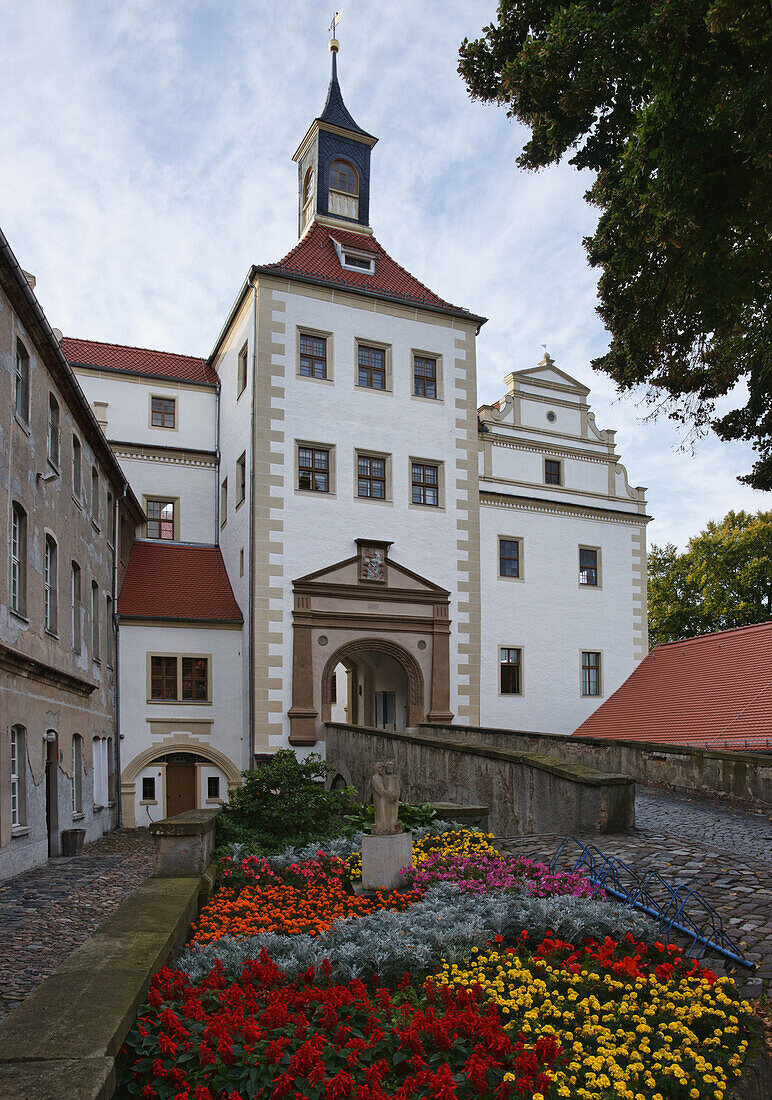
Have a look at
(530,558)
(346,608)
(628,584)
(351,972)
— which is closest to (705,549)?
(628,584)

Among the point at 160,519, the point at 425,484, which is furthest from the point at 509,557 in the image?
the point at 160,519

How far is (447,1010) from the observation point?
466 cm

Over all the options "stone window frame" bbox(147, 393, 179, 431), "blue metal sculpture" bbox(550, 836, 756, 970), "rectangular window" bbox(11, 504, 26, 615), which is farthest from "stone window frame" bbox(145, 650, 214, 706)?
"blue metal sculpture" bbox(550, 836, 756, 970)

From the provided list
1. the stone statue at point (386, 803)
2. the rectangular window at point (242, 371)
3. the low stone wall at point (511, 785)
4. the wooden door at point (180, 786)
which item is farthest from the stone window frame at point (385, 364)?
the stone statue at point (386, 803)

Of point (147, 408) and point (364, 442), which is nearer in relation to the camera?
point (364, 442)

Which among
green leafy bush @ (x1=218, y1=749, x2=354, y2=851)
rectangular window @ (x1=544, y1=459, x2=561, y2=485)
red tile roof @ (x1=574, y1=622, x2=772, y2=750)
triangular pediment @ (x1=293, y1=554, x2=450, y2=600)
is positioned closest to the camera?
green leafy bush @ (x1=218, y1=749, x2=354, y2=851)

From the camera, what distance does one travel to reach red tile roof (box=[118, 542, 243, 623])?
2381 cm

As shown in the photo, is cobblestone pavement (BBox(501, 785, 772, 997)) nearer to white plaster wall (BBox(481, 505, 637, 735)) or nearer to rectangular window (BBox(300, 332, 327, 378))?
white plaster wall (BBox(481, 505, 637, 735))

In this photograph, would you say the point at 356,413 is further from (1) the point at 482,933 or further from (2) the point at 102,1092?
(2) the point at 102,1092

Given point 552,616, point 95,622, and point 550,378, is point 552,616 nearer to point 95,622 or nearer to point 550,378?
point 550,378

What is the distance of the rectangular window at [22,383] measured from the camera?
14383mm

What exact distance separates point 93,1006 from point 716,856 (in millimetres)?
6353

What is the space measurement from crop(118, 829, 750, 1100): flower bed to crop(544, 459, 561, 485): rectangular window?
21514 mm

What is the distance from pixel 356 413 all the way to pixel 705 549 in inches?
947
